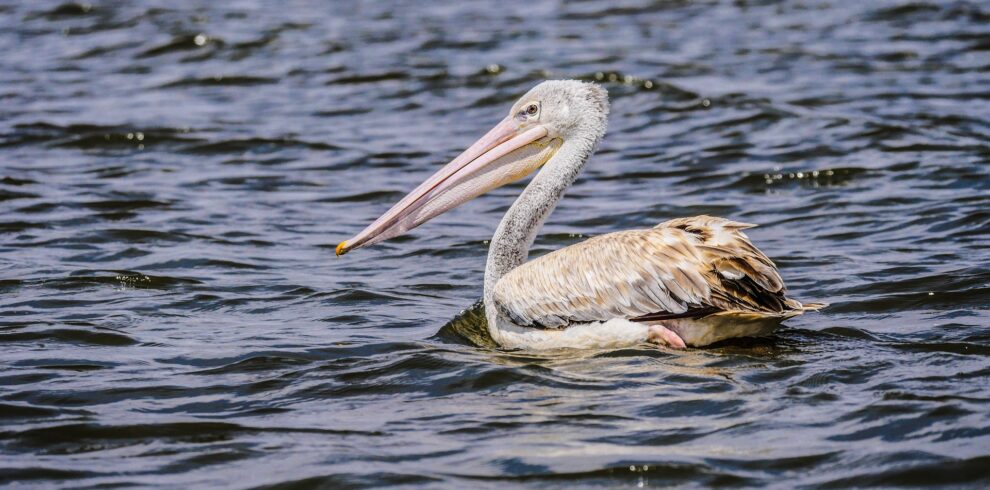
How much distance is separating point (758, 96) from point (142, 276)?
657 centimetres

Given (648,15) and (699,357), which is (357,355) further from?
(648,15)

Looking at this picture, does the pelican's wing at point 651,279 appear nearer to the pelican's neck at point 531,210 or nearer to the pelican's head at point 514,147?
the pelican's neck at point 531,210

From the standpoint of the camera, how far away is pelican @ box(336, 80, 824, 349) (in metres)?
5.47

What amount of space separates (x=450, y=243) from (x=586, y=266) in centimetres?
270

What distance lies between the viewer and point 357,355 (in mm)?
5777

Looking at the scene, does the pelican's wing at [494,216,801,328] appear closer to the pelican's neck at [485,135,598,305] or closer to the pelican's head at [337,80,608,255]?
the pelican's neck at [485,135,598,305]

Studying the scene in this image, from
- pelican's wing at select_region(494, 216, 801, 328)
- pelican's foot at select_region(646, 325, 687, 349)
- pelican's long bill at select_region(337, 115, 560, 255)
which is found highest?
pelican's long bill at select_region(337, 115, 560, 255)

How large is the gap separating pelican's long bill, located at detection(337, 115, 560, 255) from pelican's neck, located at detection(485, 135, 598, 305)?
137mm

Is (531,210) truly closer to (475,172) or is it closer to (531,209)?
(531,209)

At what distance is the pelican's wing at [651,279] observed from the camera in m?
5.45

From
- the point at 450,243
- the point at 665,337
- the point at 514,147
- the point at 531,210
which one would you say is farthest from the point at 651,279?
the point at 450,243

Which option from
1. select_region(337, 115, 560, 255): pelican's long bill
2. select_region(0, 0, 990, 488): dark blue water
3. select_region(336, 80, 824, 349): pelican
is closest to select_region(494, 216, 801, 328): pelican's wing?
select_region(336, 80, 824, 349): pelican

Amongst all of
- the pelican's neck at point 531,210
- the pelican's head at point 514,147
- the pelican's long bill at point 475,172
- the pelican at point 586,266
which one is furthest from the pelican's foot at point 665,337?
the pelican's long bill at point 475,172

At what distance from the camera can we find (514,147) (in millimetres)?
6566
